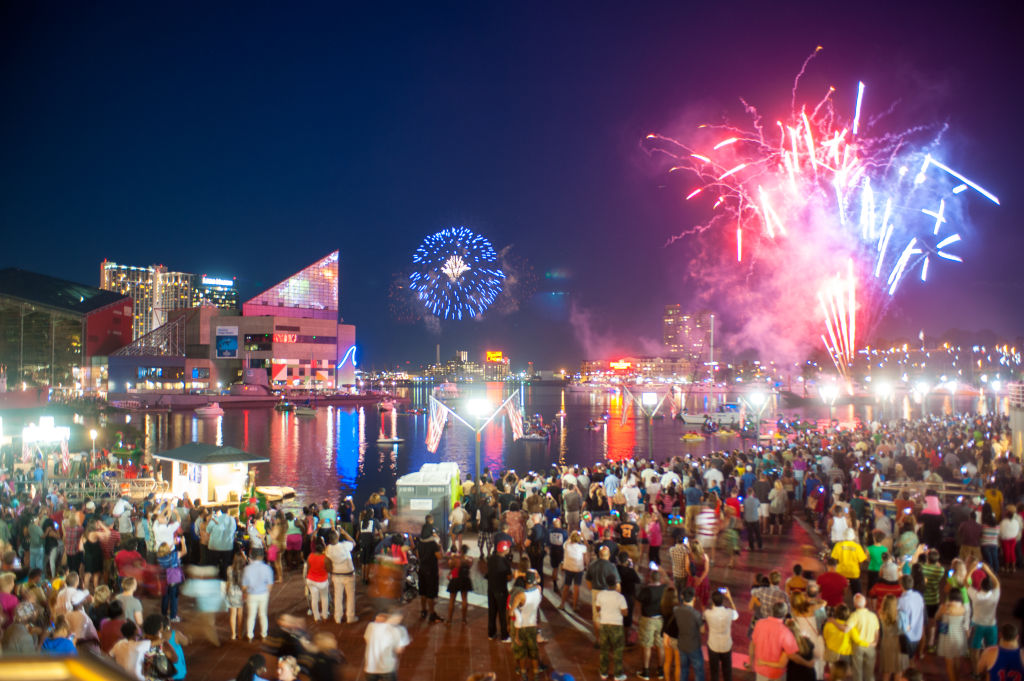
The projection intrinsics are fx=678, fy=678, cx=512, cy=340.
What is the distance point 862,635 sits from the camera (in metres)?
5.91

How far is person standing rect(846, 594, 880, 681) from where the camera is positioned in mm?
5898

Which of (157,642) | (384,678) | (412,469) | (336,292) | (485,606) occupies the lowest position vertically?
(412,469)

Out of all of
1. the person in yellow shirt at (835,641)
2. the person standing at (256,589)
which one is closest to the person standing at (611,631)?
the person in yellow shirt at (835,641)

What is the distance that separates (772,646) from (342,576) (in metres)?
4.94

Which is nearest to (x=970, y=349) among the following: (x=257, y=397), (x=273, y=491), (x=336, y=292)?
(x=336, y=292)

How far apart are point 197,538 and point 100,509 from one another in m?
2.66

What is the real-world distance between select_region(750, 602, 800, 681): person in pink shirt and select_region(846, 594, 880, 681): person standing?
2.18 feet

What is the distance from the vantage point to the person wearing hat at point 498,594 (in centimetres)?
782

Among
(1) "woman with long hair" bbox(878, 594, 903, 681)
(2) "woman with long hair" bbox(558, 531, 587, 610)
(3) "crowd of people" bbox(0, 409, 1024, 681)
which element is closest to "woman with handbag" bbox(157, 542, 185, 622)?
(3) "crowd of people" bbox(0, 409, 1024, 681)

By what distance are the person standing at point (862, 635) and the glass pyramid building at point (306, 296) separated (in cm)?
10333

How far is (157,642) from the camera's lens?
5.57 m

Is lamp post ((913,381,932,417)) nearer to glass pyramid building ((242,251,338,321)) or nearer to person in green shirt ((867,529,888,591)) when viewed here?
person in green shirt ((867,529,888,591))

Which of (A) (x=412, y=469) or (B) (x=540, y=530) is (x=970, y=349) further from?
(B) (x=540, y=530)

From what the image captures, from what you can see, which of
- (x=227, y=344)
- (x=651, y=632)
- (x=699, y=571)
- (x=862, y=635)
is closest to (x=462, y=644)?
(x=651, y=632)
